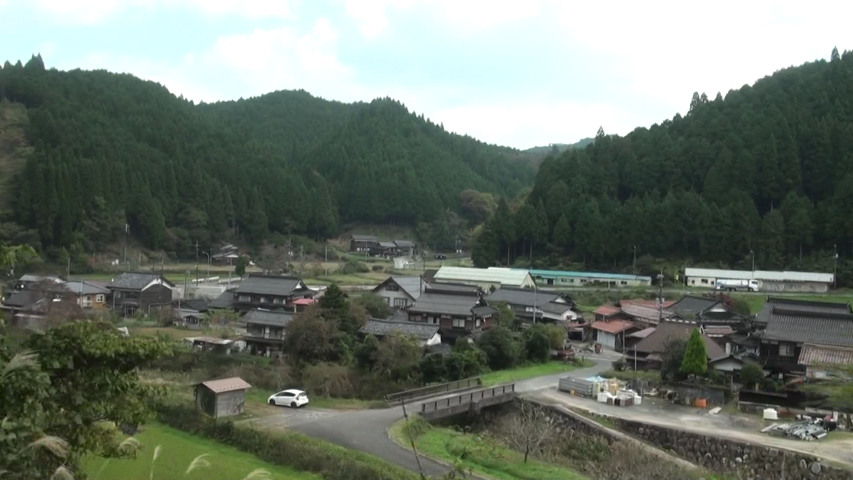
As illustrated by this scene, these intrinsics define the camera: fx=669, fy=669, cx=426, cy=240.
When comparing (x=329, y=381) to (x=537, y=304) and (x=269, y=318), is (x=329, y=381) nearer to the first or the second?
(x=269, y=318)

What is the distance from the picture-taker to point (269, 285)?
33.3 m

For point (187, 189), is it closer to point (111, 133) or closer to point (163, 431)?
point (111, 133)

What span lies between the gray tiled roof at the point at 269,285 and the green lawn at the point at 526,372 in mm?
13279

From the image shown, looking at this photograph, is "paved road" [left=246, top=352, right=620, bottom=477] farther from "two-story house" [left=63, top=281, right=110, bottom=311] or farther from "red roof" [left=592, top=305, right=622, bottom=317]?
"two-story house" [left=63, top=281, right=110, bottom=311]

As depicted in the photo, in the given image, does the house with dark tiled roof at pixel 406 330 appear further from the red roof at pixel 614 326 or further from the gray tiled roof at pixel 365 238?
the gray tiled roof at pixel 365 238

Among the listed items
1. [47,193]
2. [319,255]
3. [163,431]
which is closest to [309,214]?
[319,255]

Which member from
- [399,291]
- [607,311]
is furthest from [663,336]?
[399,291]

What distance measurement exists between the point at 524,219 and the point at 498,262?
395 cm

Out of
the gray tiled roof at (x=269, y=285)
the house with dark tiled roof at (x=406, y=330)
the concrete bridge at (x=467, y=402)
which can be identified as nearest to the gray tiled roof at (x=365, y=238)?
the gray tiled roof at (x=269, y=285)

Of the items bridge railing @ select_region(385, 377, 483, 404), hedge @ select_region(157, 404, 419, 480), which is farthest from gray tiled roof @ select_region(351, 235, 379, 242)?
hedge @ select_region(157, 404, 419, 480)

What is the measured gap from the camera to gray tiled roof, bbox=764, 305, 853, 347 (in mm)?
20922

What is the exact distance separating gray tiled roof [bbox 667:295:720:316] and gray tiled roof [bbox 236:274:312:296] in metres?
18.2

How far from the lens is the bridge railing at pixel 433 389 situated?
62.0 ft

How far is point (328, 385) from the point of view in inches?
789
